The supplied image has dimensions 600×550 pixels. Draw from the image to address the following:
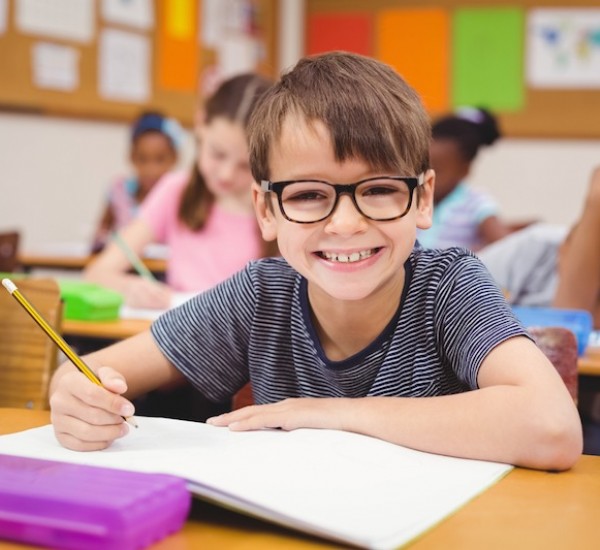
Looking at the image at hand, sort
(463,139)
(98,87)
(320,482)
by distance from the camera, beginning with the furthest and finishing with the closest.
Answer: (98,87)
(463,139)
(320,482)

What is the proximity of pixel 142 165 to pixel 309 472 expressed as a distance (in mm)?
4144

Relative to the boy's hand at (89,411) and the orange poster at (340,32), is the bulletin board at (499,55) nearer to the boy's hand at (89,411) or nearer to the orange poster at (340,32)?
the orange poster at (340,32)

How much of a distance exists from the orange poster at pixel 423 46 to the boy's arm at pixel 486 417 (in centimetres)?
461

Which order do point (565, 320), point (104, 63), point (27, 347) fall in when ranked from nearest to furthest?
point (27, 347), point (565, 320), point (104, 63)

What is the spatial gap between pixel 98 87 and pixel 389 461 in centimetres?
409

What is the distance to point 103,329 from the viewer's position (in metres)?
1.98

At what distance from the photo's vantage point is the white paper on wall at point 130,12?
4.74 m

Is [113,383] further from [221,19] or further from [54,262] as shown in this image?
[221,19]

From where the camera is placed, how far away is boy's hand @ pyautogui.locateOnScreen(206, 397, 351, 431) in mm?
Answer: 1060

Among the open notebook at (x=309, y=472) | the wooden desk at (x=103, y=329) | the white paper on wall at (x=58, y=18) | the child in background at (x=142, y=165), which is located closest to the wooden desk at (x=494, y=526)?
the open notebook at (x=309, y=472)

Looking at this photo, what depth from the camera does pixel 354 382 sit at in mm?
1291

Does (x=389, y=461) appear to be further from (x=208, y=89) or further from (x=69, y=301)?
(x=208, y=89)

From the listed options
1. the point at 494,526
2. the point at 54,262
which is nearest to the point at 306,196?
the point at 494,526

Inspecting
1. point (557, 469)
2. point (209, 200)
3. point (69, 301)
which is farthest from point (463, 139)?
point (557, 469)
